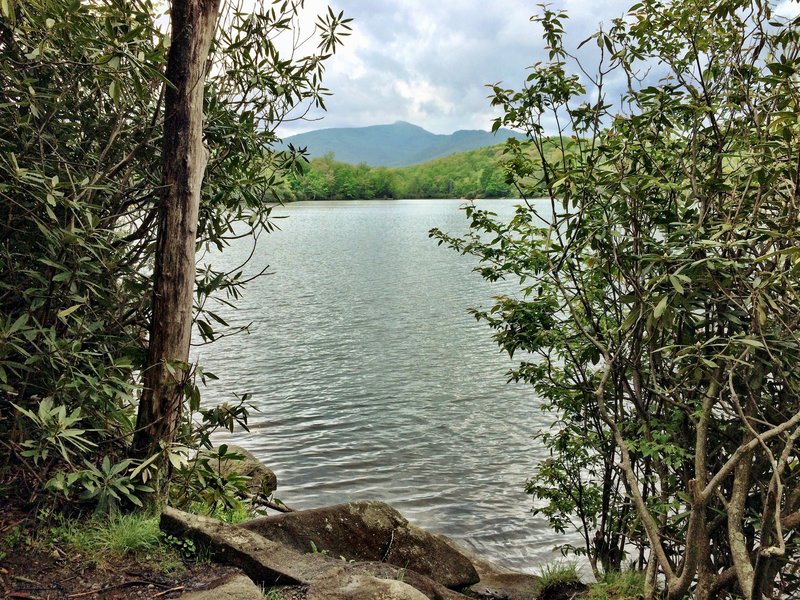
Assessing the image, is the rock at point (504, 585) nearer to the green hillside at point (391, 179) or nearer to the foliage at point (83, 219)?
the foliage at point (83, 219)

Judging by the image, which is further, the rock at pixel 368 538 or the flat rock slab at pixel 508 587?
the flat rock slab at pixel 508 587

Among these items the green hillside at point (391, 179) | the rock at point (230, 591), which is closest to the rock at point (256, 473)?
the rock at point (230, 591)

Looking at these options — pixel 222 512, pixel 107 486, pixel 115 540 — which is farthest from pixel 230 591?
pixel 222 512

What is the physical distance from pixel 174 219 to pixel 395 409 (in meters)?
9.83

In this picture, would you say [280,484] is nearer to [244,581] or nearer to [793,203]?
[244,581]

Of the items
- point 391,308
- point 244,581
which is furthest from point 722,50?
point 391,308

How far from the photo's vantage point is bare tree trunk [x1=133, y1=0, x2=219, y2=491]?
4621 mm

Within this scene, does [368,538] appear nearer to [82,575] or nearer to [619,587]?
[619,587]

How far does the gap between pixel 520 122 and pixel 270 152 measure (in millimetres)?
2445

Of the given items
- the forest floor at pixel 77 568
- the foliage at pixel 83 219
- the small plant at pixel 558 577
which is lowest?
the small plant at pixel 558 577

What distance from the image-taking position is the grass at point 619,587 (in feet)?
17.6

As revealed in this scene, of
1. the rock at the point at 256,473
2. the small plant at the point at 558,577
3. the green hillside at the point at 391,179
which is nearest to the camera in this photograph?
the small plant at the point at 558,577

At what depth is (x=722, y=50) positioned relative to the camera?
4.58 m

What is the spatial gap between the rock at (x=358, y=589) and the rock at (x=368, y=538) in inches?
42.7
